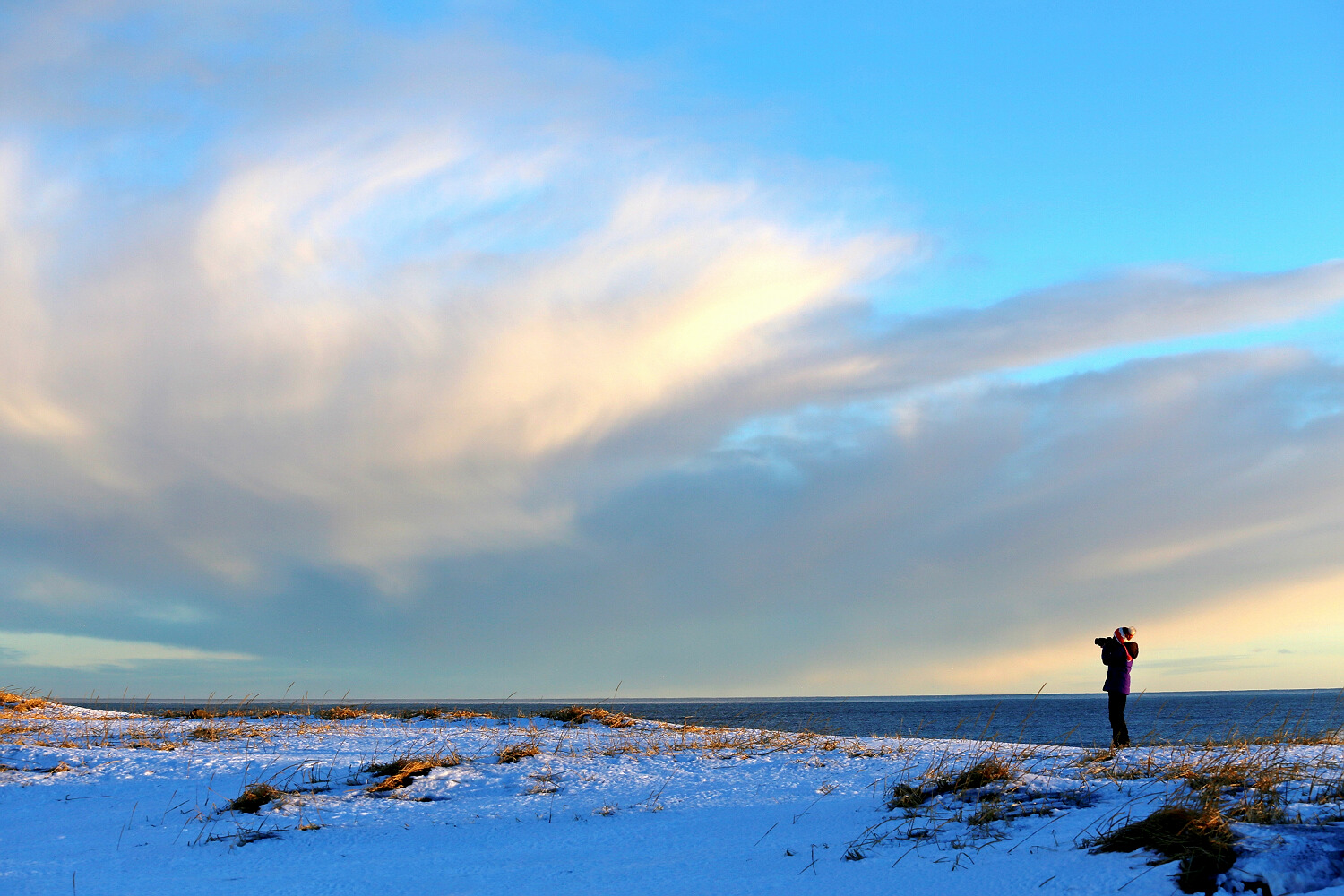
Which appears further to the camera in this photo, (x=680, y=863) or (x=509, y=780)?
(x=509, y=780)

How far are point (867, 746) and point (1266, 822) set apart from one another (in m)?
6.75

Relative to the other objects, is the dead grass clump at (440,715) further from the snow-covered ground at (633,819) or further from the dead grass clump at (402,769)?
the dead grass clump at (402,769)

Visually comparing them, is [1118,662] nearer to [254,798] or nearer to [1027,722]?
[254,798]

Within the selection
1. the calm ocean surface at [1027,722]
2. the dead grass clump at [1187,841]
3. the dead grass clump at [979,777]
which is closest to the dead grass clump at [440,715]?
the calm ocean surface at [1027,722]

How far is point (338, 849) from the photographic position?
652 cm

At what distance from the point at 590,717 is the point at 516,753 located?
18.9 ft

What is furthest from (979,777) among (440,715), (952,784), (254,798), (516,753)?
(440,715)

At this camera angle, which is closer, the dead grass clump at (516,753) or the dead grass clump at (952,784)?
the dead grass clump at (952,784)

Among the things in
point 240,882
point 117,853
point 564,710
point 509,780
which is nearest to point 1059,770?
point 509,780

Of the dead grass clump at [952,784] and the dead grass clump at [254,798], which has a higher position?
the dead grass clump at [952,784]

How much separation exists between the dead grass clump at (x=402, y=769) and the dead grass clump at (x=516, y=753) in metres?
0.49

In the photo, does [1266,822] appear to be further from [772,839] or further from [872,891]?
[772,839]

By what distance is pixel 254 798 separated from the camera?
7.61 metres

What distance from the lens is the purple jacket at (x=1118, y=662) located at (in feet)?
44.1
